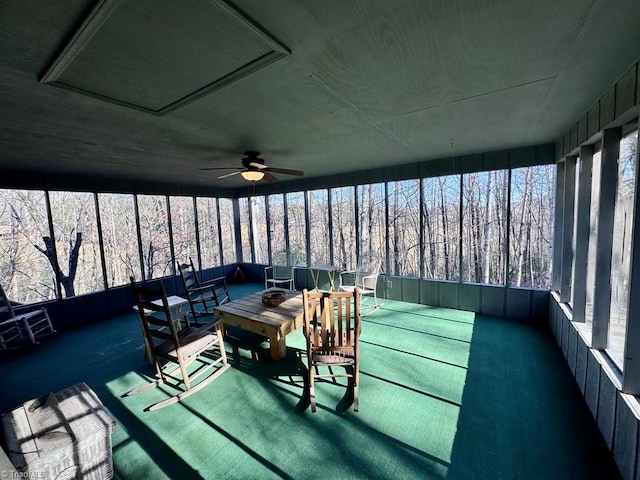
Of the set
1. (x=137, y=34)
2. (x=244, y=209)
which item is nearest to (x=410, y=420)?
(x=137, y=34)

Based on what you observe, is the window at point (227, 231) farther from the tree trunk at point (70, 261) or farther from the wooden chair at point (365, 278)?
the wooden chair at point (365, 278)

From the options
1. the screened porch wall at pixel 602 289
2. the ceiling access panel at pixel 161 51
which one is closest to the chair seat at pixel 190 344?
the ceiling access panel at pixel 161 51

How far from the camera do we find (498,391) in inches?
96.5

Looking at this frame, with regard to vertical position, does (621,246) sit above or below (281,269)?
above

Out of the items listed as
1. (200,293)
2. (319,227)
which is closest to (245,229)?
(319,227)

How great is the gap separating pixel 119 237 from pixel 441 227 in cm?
627

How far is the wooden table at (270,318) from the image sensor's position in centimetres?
292

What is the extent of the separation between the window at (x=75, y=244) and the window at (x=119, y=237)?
0.51 ft

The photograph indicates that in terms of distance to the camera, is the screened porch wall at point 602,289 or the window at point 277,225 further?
the window at point 277,225

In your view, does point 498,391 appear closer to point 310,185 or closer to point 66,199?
point 310,185

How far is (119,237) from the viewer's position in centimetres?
538

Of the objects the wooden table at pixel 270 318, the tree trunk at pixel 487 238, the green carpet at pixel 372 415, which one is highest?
the tree trunk at pixel 487 238

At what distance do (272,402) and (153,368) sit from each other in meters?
1.63

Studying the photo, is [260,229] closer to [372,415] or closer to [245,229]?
[245,229]
